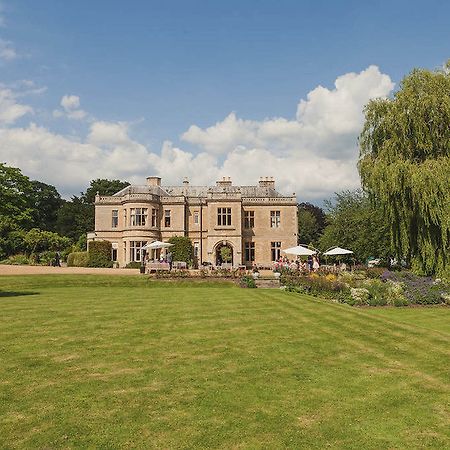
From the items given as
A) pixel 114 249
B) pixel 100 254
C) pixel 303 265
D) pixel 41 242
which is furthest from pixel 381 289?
pixel 41 242

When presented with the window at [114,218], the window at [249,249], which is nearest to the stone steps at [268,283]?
the window at [249,249]

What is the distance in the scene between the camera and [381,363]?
8.44m

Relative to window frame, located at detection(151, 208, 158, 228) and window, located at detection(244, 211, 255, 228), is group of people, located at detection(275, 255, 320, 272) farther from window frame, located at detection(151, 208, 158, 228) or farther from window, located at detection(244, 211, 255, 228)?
window frame, located at detection(151, 208, 158, 228)

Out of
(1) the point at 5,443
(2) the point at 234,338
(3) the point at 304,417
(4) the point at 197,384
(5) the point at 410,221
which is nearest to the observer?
(1) the point at 5,443

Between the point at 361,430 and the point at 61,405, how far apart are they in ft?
13.7

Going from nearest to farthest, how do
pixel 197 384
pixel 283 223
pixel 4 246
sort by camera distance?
1. pixel 197 384
2. pixel 283 223
3. pixel 4 246

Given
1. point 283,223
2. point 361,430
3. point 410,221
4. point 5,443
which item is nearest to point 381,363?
point 361,430

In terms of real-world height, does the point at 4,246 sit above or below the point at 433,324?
above

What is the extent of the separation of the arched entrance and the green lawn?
95.4 feet

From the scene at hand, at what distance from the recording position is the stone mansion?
43.6m

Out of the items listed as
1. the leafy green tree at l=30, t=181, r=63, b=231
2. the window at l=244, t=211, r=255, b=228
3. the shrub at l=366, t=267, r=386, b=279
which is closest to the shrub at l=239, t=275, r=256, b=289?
the shrub at l=366, t=267, r=386, b=279

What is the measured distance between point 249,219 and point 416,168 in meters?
23.3

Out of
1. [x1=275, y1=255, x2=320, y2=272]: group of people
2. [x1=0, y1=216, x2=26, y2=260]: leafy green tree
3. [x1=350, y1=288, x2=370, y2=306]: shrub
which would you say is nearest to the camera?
[x1=350, y1=288, x2=370, y2=306]: shrub

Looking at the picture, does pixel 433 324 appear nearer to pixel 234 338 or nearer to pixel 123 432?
pixel 234 338
